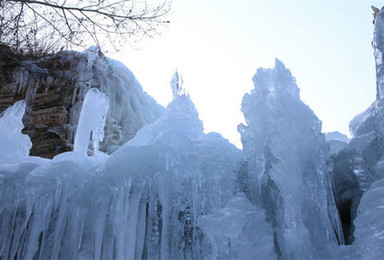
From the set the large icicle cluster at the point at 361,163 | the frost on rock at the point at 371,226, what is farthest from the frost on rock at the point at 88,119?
the frost on rock at the point at 371,226

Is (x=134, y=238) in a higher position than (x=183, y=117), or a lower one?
lower

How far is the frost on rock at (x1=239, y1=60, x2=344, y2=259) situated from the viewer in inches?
109

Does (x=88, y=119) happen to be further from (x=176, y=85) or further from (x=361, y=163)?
(x=361, y=163)

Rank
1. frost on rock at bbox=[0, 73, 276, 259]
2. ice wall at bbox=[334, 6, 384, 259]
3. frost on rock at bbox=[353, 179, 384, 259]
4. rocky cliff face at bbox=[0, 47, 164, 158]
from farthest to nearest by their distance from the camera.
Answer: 1. rocky cliff face at bbox=[0, 47, 164, 158]
2. ice wall at bbox=[334, 6, 384, 259]
3. frost on rock at bbox=[0, 73, 276, 259]
4. frost on rock at bbox=[353, 179, 384, 259]

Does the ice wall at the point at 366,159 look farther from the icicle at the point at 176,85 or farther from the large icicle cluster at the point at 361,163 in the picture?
the icicle at the point at 176,85

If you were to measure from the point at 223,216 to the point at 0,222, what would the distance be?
213 centimetres

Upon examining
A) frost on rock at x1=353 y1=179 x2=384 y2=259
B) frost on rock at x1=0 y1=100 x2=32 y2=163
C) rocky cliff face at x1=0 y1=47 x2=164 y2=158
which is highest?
rocky cliff face at x1=0 y1=47 x2=164 y2=158

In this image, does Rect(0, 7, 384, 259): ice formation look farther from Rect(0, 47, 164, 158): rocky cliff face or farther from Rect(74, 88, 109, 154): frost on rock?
Rect(0, 47, 164, 158): rocky cliff face

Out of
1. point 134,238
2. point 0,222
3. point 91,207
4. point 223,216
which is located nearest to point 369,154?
point 223,216

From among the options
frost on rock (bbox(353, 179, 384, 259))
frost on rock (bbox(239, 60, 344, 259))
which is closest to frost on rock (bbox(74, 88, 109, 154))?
frost on rock (bbox(239, 60, 344, 259))

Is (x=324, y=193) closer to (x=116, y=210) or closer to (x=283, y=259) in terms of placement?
(x=283, y=259)

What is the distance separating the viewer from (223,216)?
2.80 meters

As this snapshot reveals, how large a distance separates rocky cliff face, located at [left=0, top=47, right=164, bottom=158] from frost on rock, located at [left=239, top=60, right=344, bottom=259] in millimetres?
5755

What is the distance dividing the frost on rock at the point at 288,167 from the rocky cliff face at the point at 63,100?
5.75m
